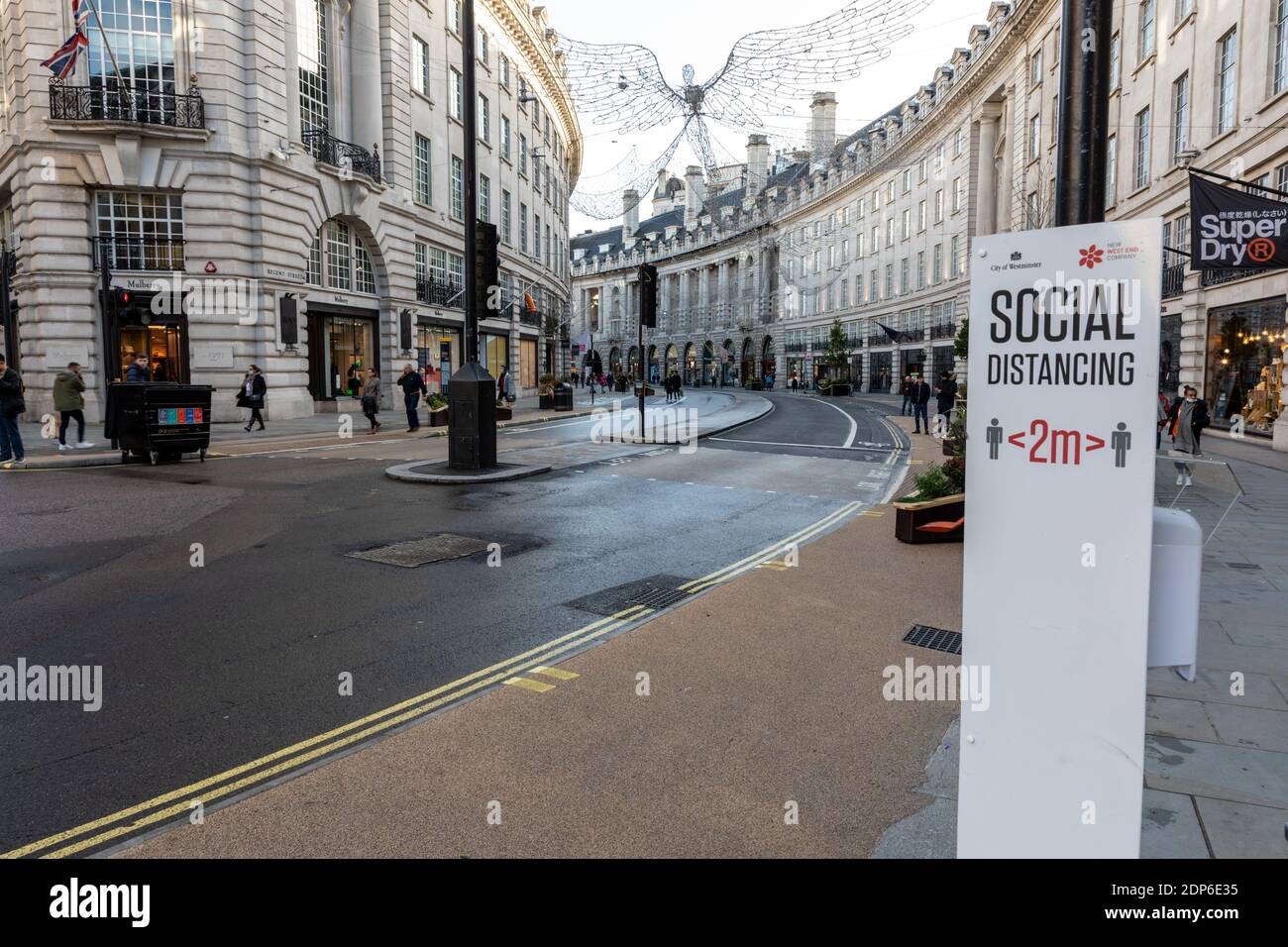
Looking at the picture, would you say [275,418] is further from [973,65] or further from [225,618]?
[973,65]

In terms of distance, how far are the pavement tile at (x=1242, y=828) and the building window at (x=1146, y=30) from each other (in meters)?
31.3

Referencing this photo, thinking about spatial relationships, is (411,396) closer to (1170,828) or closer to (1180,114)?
(1170,828)

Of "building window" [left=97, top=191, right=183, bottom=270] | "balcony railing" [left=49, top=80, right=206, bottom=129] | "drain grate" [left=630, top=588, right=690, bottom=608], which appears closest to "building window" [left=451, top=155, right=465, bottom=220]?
"balcony railing" [left=49, top=80, right=206, bottom=129]

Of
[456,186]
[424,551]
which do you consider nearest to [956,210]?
[456,186]

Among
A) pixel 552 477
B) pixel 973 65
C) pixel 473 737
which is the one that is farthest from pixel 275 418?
pixel 973 65

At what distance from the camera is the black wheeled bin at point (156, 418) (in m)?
15.0

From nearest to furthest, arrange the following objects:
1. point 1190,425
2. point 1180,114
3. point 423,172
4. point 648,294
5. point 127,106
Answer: point 1190,425 < point 648,294 < point 127,106 < point 1180,114 < point 423,172

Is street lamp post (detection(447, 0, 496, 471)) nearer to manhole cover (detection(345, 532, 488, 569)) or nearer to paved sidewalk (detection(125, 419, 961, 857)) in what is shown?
manhole cover (detection(345, 532, 488, 569))

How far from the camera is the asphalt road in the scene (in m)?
4.15

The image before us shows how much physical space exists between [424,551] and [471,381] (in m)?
5.64

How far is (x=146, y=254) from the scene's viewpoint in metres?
25.0

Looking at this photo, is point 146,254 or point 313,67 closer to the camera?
point 146,254

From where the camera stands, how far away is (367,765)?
384cm
